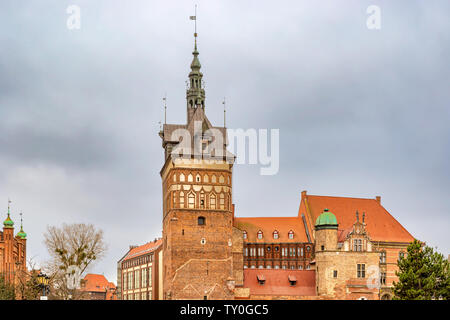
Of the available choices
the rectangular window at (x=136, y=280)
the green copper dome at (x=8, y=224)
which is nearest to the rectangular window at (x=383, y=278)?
the rectangular window at (x=136, y=280)

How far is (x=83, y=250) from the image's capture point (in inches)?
3034

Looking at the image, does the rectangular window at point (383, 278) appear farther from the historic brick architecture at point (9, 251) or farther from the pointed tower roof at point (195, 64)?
the historic brick architecture at point (9, 251)

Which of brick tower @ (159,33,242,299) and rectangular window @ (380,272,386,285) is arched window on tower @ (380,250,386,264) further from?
brick tower @ (159,33,242,299)

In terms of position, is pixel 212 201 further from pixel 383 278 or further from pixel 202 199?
pixel 383 278

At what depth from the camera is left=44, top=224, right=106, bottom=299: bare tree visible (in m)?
76.3

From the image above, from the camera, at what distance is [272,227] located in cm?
9525

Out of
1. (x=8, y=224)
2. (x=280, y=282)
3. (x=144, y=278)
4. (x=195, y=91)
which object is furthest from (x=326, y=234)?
(x=8, y=224)

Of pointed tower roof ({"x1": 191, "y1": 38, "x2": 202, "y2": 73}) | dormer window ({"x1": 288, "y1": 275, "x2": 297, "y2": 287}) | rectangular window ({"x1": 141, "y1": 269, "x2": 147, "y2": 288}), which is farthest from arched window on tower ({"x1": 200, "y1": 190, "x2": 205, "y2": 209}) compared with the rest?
rectangular window ({"x1": 141, "y1": 269, "x2": 147, "y2": 288})

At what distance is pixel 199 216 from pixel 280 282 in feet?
37.9

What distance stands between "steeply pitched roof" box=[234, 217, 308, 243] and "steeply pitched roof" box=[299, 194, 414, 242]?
223cm
